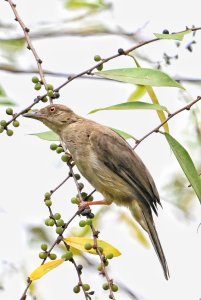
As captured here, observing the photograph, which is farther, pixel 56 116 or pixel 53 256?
pixel 56 116

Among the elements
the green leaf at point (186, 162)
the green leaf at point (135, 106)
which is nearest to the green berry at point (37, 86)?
the green leaf at point (135, 106)

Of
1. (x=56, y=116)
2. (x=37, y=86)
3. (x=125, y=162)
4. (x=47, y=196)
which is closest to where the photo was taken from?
(x=47, y=196)

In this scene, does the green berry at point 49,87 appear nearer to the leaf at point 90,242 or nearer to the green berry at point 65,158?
the green berry at point 65,158

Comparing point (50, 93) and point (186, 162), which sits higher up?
point (50, 93)

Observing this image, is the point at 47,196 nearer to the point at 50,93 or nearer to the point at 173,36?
the point at 50,93

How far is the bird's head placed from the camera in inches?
196

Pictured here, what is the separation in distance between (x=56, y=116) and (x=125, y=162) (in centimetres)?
59

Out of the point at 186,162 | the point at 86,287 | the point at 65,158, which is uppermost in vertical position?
the point at 65,158

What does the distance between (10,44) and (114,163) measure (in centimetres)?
149

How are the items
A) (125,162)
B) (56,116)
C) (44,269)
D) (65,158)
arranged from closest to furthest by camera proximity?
(44,269) → (65,158) → (125,162) → (56,116)

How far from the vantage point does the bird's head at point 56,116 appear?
498 centimetres

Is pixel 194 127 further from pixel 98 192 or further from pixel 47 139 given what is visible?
pixel 47 139

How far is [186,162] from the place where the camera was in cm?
392

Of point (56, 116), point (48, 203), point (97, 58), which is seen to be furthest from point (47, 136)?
point (48, 203)
